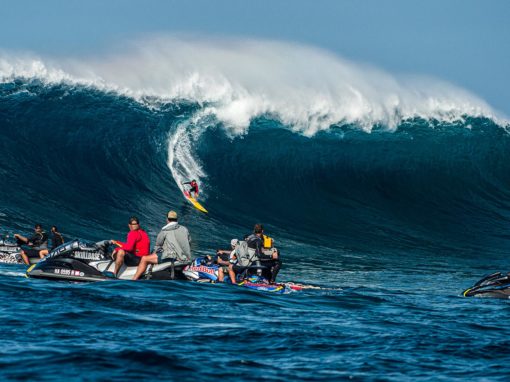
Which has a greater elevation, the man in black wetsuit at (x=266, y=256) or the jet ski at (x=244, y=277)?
the man in black wetsuit at (x=266, y=256)

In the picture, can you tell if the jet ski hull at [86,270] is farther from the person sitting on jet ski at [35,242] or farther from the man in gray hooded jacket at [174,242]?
the person sitting on jet ski at [35,242]

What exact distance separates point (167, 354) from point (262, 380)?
1227 millimetres

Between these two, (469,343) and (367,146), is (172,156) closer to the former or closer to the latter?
(367,146)

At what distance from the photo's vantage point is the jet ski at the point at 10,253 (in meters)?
21.4

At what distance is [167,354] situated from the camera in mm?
8898

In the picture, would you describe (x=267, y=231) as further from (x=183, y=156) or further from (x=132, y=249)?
(x=132, y=249)

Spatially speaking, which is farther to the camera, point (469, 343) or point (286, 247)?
point (286, 247)

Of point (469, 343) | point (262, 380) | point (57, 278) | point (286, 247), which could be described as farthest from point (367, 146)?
point (262, 380)

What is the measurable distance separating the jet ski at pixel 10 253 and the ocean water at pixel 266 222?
2119 millimetres

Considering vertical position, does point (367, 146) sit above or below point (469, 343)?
above

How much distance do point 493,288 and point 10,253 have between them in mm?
12134

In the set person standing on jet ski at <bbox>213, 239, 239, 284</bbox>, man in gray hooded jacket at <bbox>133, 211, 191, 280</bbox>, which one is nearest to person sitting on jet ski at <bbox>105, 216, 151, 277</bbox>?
man in gray hooded jacket at <bbox>133, 211, 191, 280</bbox>

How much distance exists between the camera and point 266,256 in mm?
17094

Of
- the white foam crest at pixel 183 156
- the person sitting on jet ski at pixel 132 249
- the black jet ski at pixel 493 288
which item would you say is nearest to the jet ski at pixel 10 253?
the person sitting on jet ski at pixel 132 249
